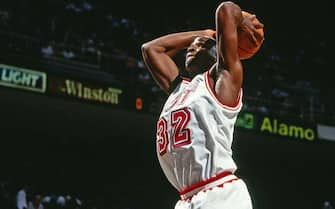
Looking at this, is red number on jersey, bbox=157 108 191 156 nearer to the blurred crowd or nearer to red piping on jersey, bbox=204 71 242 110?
red piping on jersey, bbox=204 71 242 110

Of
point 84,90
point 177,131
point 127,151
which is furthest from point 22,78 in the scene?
point 177,131

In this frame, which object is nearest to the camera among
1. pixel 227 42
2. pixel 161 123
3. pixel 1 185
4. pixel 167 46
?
pixel 227 42

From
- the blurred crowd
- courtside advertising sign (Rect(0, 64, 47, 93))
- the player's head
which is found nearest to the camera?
the player's head

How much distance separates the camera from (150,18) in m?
15.4

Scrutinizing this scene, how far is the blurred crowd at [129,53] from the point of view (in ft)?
37.2

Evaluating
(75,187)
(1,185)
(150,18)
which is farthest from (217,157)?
(150,18)

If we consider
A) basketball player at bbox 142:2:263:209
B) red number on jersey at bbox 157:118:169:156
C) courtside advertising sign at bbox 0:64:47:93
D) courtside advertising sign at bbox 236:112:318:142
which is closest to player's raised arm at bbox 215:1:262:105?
basketball player at bbox 142:2:263:209

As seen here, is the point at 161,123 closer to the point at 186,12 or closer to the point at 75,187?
the point at 75,187

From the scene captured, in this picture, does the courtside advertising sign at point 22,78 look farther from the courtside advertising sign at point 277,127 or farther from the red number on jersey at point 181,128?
the red number on jersey at point 181,128

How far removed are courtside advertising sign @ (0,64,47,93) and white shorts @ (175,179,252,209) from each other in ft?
25.2

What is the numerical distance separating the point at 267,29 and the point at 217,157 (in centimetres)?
1462

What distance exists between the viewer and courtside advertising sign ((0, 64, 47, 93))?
10219mm

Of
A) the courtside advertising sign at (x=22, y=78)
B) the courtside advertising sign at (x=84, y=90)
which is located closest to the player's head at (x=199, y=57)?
the courtside advertising sign at (x=22, y=78)

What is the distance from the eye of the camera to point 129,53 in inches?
508
